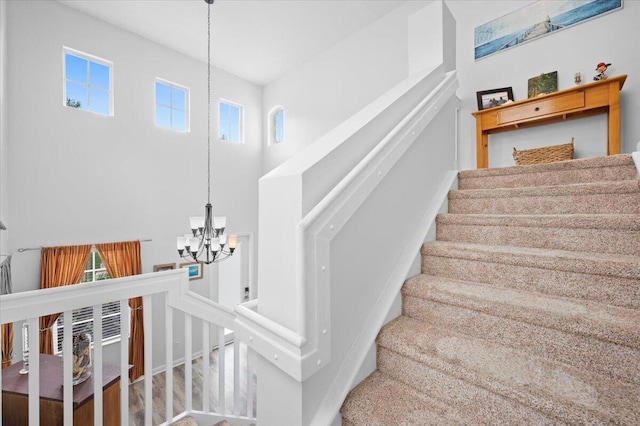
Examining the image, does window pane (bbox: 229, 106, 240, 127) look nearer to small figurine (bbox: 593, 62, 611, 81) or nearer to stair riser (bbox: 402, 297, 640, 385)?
small figurine (bbox: 593, 62, 611, 81)

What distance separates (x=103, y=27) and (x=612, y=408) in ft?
20.1

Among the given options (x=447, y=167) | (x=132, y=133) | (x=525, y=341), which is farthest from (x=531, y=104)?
(x=132, y=133)

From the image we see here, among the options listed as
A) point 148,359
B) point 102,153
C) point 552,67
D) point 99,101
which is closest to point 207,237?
point 148,359

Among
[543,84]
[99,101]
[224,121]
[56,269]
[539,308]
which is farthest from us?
[224,121]

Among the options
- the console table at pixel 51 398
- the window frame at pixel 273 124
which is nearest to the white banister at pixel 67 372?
the console table at pixel 51 398

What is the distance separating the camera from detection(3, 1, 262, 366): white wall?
3506 millimetres

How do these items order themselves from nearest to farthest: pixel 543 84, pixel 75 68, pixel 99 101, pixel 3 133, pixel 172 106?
pixel 543 84
pixel 3 133
pixel 75 68
pixel 99 101
pixel 172 106

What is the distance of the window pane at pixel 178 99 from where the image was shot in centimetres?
495

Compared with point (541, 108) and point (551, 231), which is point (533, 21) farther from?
point (551, 231)

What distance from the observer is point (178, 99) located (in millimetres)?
5016

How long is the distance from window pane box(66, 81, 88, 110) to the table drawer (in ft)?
17.7

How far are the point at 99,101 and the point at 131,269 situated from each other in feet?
8.41

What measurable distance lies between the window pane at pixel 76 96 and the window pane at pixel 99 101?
0.08 m

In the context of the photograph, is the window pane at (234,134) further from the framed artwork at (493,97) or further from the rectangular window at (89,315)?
the framed artwork at (493,97)
